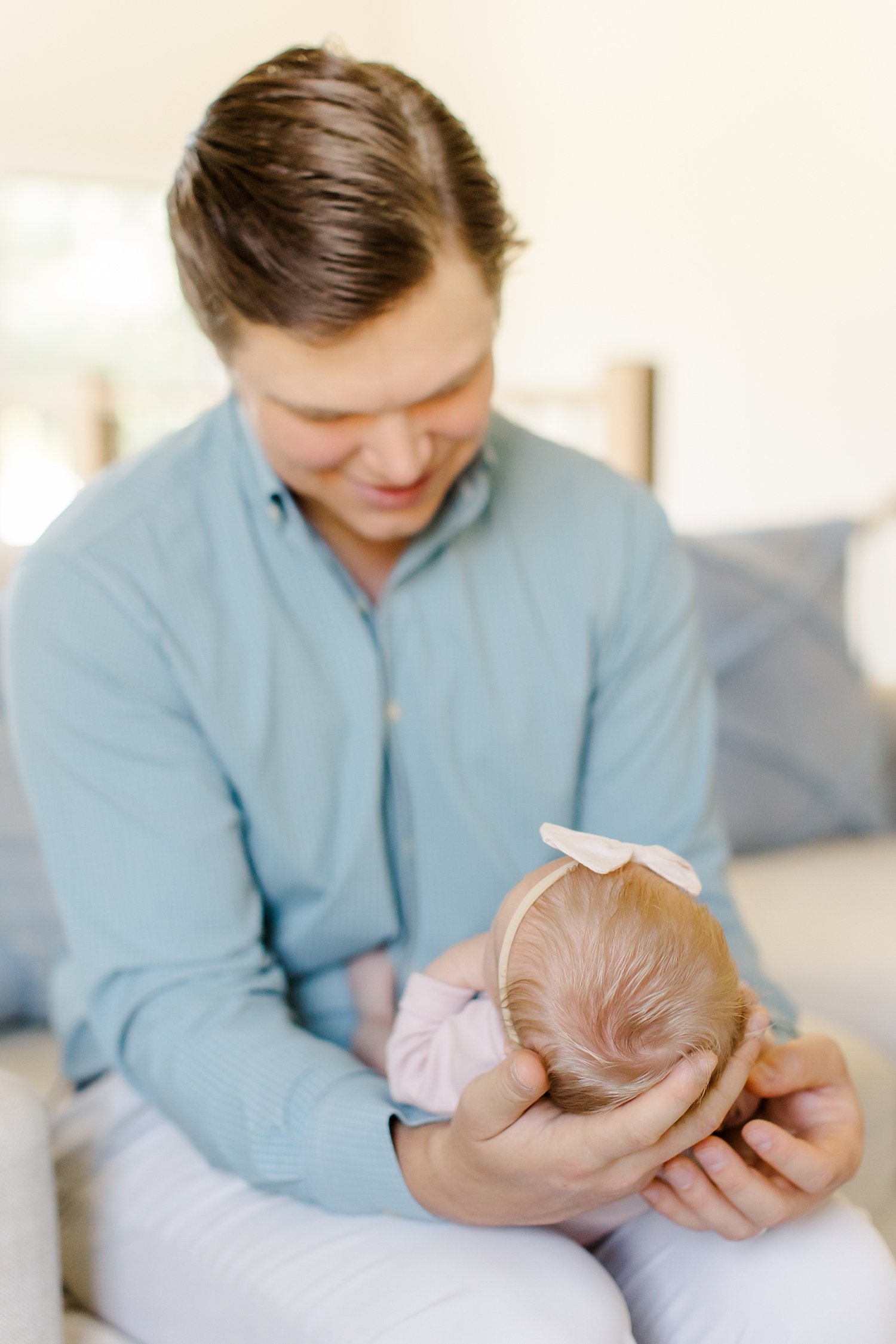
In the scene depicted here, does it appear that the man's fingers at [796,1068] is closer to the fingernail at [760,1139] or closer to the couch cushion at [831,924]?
the fingernail at [760,1139]

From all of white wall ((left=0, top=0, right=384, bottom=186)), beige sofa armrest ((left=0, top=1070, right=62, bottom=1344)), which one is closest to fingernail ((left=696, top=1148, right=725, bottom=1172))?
beige sofa armrest ((left=0, top=1070, right=62, bottom=1344))

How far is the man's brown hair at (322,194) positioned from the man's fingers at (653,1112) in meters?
0.53

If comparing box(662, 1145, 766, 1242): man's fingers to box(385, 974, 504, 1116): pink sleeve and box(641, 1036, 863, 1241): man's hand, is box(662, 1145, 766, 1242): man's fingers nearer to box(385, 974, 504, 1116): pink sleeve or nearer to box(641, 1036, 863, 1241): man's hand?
box(641, 1036, 863, 1241): man's hand

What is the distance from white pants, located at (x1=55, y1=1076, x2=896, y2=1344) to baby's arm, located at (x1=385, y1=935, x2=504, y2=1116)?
95mm

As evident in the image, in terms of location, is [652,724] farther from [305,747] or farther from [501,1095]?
[501,1095]

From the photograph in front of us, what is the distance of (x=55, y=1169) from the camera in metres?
1.02

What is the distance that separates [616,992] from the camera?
0.76 metres

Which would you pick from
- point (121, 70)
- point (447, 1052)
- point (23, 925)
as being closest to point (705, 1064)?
point (447, 1052)

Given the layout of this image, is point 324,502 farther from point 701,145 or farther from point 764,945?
point 701,145

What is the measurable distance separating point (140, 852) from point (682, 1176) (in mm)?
463

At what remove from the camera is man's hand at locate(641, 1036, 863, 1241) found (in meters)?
0.79

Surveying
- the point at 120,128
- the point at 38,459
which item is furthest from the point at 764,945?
the point at 120,128

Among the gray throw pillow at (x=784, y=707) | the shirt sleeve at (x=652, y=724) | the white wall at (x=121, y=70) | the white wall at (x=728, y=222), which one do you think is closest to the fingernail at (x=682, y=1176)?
the shirt sleeve at (x=652, y=724)

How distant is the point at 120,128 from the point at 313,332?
197 inches
